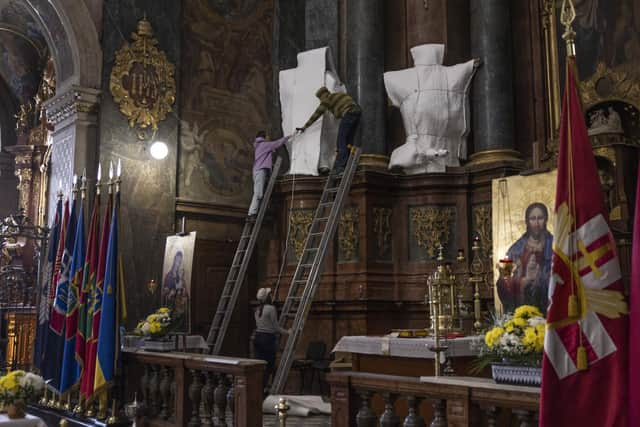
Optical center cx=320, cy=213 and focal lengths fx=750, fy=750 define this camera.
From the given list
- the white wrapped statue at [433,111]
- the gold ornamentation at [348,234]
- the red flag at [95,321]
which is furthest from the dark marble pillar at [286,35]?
the red flag at [95,321]

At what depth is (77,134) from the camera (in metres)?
11.1

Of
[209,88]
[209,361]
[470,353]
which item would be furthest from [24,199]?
[470,353]

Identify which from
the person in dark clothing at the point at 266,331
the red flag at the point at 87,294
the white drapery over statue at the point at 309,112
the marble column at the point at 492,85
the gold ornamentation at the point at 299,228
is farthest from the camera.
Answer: the white drapery over statue at the point at 309,112

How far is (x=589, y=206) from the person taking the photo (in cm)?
425

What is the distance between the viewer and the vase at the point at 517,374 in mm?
4656

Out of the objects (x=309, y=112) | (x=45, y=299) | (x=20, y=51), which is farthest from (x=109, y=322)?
(x=20, y=51)

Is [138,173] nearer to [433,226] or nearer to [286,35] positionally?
[286,35]

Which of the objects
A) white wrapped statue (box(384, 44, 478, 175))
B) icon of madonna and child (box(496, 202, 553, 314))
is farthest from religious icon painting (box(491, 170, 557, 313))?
white wrapped statue (box(384, 44, 478, 175))

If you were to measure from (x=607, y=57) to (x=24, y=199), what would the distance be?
13049mm

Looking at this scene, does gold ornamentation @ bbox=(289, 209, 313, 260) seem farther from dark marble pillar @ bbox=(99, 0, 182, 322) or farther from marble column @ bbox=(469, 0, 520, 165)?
marble column @ bbox=(469, 0, 520, 165)

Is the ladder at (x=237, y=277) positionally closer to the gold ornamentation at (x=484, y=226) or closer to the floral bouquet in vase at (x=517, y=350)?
the gold ornamentation at (x=484, y=226)

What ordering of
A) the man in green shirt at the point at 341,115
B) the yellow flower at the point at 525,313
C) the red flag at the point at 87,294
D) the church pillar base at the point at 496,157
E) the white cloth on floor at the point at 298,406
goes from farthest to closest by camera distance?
the man in green shirt at the point at 341,115, the church pillar base at the point at 496,157, the red flag at the point at 87,294, the white cloth on floor at the point at 298,406, the yellow flower at the point at 525,313

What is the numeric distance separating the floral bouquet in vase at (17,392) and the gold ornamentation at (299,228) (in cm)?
621

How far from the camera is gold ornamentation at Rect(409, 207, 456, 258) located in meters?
10.9
